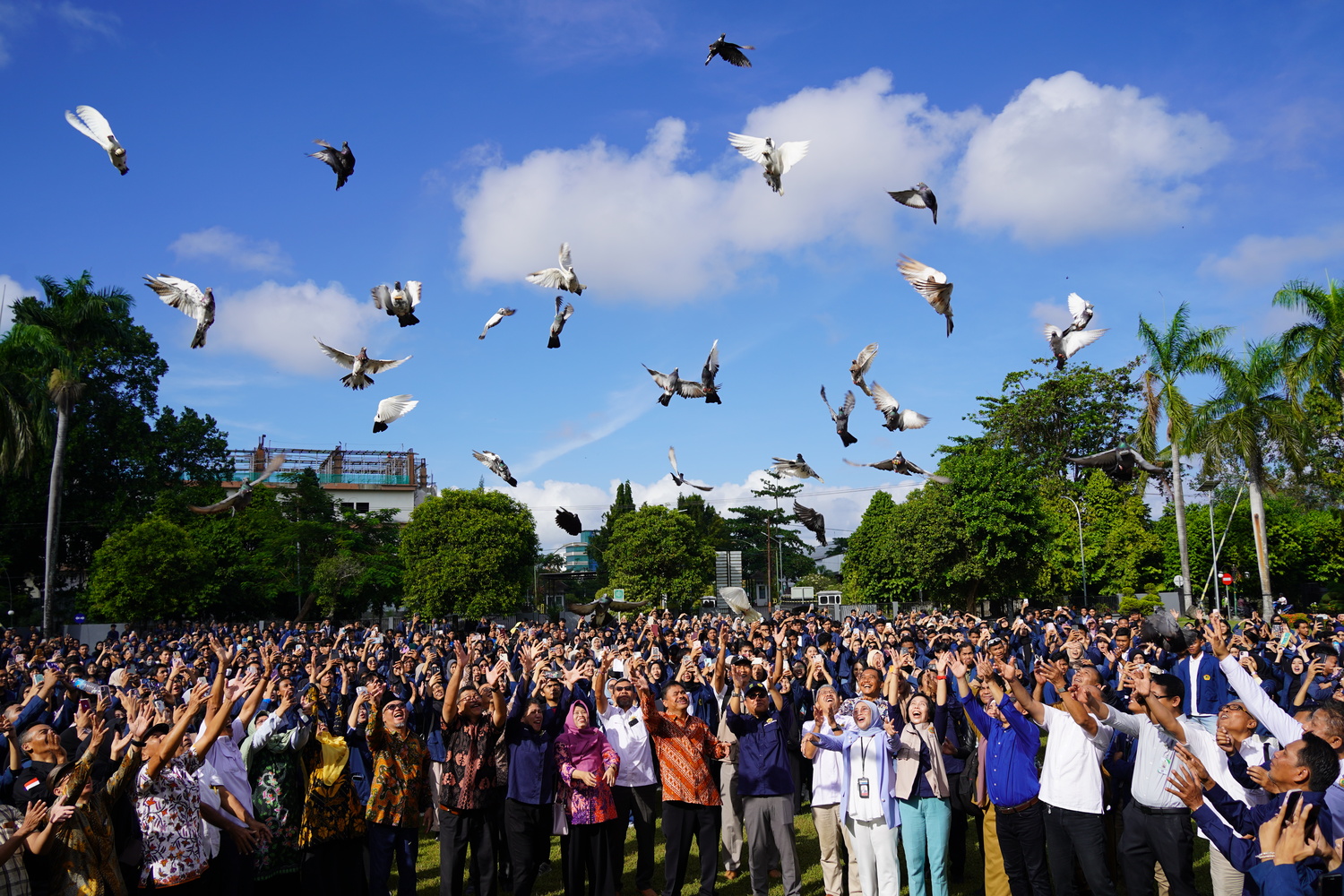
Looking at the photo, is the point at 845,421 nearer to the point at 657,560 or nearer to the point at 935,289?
the point at 935,289

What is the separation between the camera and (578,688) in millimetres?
7492


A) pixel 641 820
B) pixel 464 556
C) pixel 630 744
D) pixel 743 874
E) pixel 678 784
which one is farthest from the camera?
pixel 464 556

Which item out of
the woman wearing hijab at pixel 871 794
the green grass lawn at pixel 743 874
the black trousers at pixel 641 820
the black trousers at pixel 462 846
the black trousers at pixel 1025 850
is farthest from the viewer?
the green grass lawn at pixel 743 874

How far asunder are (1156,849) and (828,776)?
198cm

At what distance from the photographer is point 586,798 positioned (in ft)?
19.7

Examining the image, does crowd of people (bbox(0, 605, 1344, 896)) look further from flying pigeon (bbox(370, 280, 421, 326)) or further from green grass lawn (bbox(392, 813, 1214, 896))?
flying pigeon (bbox(370, 280, 421, 326))

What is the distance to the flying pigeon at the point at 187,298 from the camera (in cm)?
1072

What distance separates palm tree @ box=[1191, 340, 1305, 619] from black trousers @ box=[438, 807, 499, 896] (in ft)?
90.1

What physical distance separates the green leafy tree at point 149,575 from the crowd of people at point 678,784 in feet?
82.2

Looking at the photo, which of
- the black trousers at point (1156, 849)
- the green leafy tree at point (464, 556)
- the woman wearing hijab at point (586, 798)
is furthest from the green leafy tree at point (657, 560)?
the black trousers at point (1156, 849)

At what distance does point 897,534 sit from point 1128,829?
33141 millimetres

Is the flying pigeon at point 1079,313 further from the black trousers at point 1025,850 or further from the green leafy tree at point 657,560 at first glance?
the green leafy tree at point 657,560

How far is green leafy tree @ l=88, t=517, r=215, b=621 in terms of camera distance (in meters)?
30.3

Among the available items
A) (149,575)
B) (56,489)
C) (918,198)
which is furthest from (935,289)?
(56,489)
